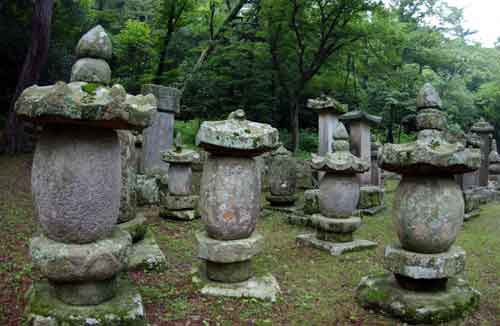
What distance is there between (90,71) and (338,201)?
4726mm

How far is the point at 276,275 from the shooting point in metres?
5.18

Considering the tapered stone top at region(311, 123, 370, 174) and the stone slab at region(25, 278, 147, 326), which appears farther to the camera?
the tapered stone top at region(311, 123, 370, 174)

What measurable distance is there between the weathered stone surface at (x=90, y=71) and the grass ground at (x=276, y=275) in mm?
2158

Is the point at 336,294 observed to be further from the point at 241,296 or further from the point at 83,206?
the point at 83,206

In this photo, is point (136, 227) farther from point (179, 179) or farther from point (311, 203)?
point (311, 203)

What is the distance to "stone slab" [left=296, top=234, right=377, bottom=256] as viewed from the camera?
6.40 metres

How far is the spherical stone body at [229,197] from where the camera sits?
4227 millimetres

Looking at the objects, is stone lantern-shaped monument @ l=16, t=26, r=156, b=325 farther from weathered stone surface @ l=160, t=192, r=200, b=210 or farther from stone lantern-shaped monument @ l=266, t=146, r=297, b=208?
stone lantern-shaped monument @ l=266, t=146, r=297, b=208

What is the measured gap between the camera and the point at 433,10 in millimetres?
27234

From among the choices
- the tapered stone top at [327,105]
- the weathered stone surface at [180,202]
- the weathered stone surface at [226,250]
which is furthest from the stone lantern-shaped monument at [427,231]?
the tapered stone top at [327,105]

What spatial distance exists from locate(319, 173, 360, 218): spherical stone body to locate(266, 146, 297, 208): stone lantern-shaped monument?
3.22 metres

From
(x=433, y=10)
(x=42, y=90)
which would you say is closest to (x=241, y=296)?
(x=42, y=90)

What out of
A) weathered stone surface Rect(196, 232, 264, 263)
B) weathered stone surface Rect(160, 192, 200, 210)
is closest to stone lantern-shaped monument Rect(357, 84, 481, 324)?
weathered stone surface Rect(196, 232, 264, 263)

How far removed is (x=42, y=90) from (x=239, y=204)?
2.22 m
